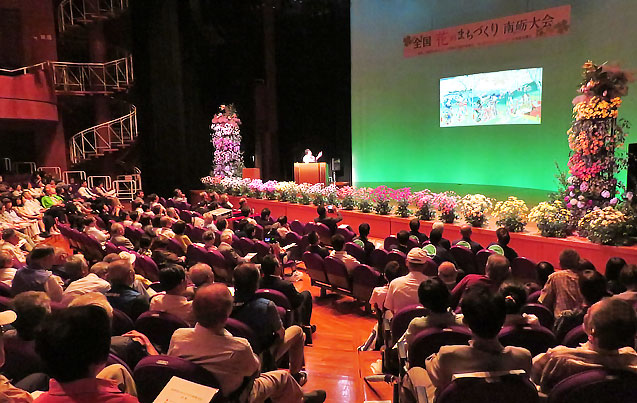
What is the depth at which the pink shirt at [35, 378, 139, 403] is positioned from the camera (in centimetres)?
139

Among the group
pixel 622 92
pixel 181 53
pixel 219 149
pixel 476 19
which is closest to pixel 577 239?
pixel 622 92

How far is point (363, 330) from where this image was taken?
4.59m

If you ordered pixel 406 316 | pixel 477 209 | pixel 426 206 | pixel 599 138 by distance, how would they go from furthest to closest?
pixel 426 206 → pixel 477 209 → pixel 599 138 → pixel 406 316

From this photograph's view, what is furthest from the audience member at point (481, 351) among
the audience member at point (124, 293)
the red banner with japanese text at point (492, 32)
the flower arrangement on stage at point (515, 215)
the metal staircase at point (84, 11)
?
the metal staircase at point (84, 11)

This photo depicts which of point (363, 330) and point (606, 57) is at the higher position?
point (606, 57)

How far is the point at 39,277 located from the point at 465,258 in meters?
4.17

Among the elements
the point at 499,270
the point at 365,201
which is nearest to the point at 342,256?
the point at 499,270

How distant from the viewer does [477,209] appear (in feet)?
24.3

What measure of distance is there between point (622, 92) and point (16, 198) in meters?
11.1

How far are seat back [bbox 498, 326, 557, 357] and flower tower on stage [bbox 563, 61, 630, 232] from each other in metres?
4.78

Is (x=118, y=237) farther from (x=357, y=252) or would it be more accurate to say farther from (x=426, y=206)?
(x=426, y=206)

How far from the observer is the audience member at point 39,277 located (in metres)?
3.57

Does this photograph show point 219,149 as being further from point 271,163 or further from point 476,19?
point 476,19

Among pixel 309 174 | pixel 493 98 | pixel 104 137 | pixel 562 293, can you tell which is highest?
pixel 493 98
